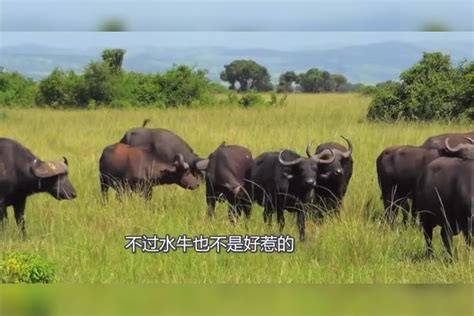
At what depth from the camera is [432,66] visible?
23.4 ft

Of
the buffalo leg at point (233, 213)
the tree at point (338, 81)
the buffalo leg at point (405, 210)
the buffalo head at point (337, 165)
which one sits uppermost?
the tree at point (338, 81)

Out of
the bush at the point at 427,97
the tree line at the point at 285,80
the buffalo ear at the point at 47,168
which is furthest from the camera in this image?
the bush at the point at 427,97

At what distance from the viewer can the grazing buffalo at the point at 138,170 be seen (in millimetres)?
7582

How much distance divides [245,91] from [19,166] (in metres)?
2.04

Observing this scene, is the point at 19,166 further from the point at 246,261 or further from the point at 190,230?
the point at 246,261

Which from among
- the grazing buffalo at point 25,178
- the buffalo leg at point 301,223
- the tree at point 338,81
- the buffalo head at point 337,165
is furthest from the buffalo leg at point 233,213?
A: the grazing buffalo at point 25,178

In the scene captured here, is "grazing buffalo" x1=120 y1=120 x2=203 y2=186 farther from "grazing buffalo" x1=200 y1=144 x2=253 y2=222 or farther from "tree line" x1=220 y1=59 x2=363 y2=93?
"tree line" x1=220 y1=59 x2=363 y2=93

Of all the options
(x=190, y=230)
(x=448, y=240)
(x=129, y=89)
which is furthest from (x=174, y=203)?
(x=448, y=240)

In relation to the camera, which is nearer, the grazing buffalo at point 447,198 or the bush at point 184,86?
the grazing buffalo at point 447,198

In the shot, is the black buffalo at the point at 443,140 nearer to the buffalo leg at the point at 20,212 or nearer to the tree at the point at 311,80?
the tree at the point at 311,80

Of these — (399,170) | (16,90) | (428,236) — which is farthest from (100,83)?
(428,236)

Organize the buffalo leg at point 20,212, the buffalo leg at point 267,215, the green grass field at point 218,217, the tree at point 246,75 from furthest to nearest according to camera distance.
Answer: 1. the buffalo leg at point 20,212
2. the buffalo leg at point 267,215
3. the tree at point 246,75
4. the green grass field at point 218,217

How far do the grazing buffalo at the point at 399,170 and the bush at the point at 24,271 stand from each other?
335cm

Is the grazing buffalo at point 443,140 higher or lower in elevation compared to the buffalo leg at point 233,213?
higher
